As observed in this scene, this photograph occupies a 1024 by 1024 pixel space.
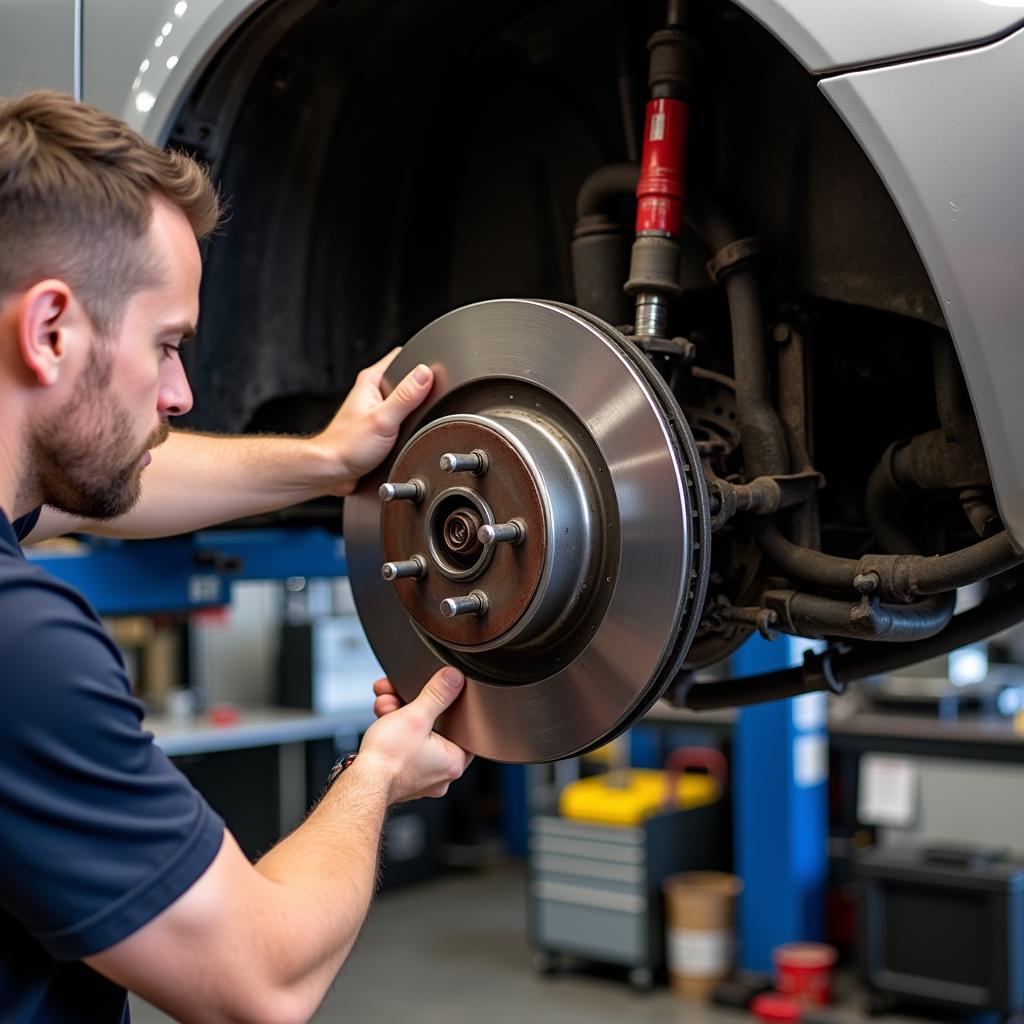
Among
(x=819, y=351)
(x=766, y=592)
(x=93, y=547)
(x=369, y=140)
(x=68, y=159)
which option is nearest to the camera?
(x=68, y=159)

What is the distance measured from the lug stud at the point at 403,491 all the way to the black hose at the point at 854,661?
0.39 meters

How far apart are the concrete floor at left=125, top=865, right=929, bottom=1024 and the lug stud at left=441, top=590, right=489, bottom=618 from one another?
8.56 ft

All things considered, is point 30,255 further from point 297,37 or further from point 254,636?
point 254,636

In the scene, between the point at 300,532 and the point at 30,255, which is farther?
the point at 300,532

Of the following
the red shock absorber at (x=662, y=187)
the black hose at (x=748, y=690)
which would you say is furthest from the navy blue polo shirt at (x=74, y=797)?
the black hose at (x=748, y=690)

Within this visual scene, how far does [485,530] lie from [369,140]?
2.10ft

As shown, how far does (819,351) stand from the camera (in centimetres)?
112

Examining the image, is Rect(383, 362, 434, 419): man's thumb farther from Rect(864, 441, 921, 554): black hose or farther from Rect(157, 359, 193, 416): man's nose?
A: Rect(864, 441, 921, 554): black hose

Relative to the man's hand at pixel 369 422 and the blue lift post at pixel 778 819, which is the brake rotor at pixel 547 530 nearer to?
the man's hand at pixel 369 422

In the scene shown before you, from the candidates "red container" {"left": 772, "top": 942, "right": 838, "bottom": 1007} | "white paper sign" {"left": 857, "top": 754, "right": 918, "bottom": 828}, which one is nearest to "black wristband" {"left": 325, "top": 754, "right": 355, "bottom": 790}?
"red container" {"left": 772, "top": 942, "right": 838, "bottom": 1007}

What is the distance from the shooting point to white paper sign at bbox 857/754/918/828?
144 inches

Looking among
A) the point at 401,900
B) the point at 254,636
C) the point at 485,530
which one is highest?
the point at 485,530

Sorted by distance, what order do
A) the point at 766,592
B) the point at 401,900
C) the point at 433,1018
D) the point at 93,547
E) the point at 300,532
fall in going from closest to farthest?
the point at 766,592 → the point at 93,547 → the point at 300,532 → the point at 433,1018 → the point at 401,900

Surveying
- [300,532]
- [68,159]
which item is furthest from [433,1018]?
[68,159]
